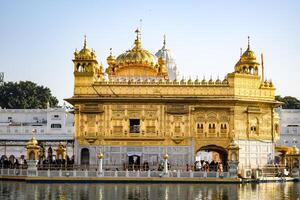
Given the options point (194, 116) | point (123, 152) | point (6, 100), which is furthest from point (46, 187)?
point (6, 100)

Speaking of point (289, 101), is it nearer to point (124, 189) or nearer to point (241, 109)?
point (241, 109)

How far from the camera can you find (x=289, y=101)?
87125mm

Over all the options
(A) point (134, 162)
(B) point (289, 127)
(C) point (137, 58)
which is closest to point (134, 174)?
(A) point (134, 162)

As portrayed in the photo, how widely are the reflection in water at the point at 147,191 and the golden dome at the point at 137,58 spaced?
12558mm

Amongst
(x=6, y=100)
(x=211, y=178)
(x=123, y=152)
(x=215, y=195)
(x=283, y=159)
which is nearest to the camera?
(x=215, y=195)

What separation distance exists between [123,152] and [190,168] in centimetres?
450

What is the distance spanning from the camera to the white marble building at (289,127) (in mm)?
67562

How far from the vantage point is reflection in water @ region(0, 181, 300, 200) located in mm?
27672

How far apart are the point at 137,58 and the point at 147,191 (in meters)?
16.9

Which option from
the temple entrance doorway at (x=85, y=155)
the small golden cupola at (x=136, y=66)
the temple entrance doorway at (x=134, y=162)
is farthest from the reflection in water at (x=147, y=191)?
the small golden cupola at (x=136, y=66)

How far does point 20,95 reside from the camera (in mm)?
83625

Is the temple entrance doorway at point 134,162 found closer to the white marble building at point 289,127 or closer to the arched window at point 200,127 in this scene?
the arched window at point 200,127

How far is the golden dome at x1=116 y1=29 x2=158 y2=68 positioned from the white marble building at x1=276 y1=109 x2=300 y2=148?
81.4 feet

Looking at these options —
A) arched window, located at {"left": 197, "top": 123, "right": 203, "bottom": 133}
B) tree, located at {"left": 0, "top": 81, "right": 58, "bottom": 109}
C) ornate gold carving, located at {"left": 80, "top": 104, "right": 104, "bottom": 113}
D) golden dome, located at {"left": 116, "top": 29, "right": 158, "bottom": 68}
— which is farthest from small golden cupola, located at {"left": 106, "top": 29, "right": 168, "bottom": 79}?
tree, located at {"left": 0, "top": 81, "right": 58, "bottom": 109}
